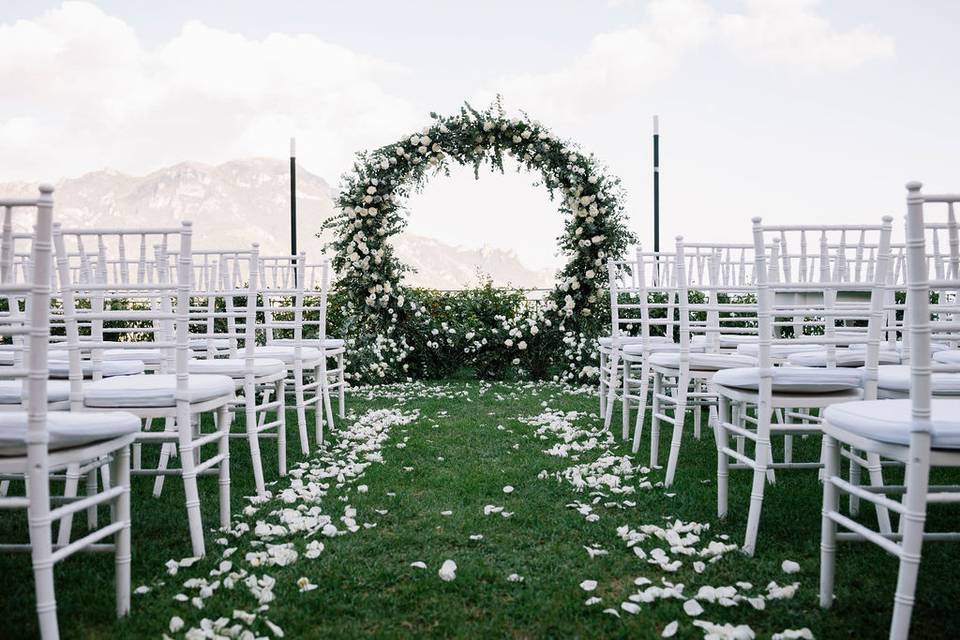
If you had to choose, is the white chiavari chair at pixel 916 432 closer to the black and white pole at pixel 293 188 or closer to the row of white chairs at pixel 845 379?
the row of white chairs at pixel 845 379

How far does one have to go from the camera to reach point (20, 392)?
2.69 meters

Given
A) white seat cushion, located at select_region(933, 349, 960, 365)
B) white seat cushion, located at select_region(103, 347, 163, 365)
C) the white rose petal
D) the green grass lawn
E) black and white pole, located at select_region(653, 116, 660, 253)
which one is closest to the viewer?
the green grass lawn

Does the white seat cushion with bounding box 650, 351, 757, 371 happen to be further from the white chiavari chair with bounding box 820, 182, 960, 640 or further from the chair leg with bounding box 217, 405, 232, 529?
the chair leg with bounding box 217, 405, 232, 529

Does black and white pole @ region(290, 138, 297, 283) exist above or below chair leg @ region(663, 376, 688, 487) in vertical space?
above

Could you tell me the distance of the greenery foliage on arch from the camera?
859 cm

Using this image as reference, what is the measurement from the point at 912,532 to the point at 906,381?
126 centimetres

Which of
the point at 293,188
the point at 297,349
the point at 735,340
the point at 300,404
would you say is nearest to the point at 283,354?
the point at 297,349

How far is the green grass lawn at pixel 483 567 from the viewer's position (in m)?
2.09

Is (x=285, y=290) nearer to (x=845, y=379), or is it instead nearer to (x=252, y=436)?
(x=252, y=436)

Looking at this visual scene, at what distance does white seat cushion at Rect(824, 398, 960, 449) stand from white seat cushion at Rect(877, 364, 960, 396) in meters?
0.50

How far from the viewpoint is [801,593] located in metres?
2.29

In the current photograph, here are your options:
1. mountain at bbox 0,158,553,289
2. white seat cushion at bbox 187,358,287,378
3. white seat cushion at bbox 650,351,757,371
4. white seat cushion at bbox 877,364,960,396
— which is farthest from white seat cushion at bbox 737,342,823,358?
mountain at bbox 0,158,553,289

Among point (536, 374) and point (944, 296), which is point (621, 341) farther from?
point (536, 374)

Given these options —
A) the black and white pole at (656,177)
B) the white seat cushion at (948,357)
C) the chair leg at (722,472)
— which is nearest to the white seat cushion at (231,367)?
the chair leg at (722,472)
